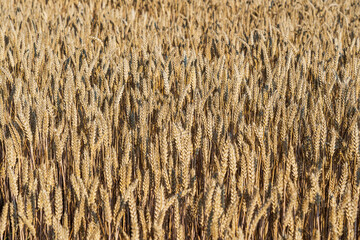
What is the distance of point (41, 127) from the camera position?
56.1 inches

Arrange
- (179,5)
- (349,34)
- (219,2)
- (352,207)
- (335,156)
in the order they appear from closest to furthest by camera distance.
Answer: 1. (352,207)
2. (335,156)
3. (349,34)
4. (179,5)
5. (219,2)

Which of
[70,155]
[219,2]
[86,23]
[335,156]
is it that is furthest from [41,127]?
[219,2]

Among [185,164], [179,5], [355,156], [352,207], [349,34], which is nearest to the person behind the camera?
[352,207]

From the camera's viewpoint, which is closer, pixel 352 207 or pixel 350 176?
pixel 352 207

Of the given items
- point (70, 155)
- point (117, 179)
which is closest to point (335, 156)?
point (117, 179)

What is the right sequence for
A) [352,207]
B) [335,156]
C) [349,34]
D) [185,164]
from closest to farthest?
[352,207] < [185,164] < [335,156] < [349,34]

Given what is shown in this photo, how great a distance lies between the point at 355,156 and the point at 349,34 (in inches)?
83.8

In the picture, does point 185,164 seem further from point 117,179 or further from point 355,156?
point 355,156

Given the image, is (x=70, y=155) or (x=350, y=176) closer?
(x=350, y=176)

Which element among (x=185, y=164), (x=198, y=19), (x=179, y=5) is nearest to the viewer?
(x=185, y=164)

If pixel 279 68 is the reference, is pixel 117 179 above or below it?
below

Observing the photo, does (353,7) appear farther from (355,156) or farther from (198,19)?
(355,156)

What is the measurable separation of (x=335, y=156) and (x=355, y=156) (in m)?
0.21

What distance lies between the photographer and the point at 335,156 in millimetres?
1418
